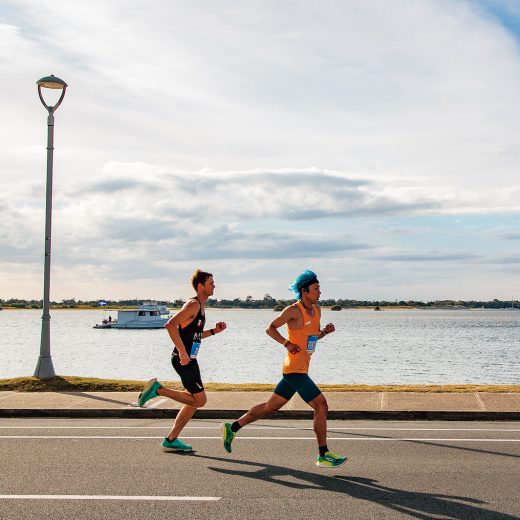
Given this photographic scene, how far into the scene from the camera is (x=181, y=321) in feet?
27.9

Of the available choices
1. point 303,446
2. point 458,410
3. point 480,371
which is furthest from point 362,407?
point 480,371

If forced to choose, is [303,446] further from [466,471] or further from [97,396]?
[97,396]

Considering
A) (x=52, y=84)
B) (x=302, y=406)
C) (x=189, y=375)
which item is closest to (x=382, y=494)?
(x=189, y=375)

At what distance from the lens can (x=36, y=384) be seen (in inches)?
577

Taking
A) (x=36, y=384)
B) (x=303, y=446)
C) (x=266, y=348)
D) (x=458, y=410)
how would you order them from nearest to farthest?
1. (x=303, y=446)
2. (x=458, y=410)
3. (x=36, y=384)
4. (x=266, y=348)

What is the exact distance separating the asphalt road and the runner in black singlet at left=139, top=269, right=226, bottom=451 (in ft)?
1.47

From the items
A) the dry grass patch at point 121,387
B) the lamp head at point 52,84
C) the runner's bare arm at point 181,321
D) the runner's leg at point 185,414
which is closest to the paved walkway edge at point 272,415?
the dry grass patch at point 121,387

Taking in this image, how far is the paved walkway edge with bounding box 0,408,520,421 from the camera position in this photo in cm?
1137

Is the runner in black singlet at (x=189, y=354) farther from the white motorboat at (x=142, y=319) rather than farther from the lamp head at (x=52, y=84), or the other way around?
the white motorboat at (x=142, y=319)

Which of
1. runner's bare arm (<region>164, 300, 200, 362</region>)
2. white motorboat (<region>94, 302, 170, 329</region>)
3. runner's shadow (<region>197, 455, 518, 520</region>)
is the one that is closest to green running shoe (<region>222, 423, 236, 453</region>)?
runner's shadow (<region>197, 455, 518, 520</region>)

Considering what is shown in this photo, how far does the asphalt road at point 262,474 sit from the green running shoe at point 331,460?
72mm

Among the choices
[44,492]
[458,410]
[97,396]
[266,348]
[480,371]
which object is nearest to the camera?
[44,492]

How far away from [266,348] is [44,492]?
188ft

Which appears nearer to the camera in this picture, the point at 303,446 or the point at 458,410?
the point at 303,446
